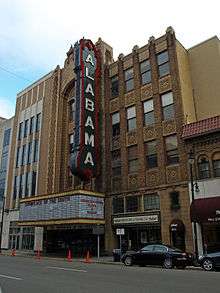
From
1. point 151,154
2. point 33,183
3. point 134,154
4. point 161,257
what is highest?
point 134,154

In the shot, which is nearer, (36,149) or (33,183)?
(33,183)

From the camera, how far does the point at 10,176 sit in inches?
1772

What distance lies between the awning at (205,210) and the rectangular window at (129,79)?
46.5ft

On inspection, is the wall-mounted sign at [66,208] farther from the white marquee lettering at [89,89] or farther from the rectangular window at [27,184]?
the white marquee lettering at [89,89]

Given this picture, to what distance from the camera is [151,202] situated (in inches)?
1118

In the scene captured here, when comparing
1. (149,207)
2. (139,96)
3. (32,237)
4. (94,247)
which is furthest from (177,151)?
(32,237)

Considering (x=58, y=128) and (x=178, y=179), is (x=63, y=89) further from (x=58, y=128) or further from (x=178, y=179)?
(x=178, y=179)

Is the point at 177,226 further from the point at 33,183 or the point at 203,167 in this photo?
the point at 33,183

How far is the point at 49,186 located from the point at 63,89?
11.6 m

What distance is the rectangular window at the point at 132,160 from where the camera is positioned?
30784mm

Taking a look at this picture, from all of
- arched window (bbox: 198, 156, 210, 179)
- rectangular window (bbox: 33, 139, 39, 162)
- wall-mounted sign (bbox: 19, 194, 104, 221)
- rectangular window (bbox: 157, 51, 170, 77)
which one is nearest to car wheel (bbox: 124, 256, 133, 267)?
wall-mounted sign (bbox: 19, 194, 104, 221)

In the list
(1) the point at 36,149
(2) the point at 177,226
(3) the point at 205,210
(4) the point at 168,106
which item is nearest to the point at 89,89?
(4) the point at 168,106

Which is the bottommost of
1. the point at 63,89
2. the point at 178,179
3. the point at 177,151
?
the point at 178,179

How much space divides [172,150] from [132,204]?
239 inches
